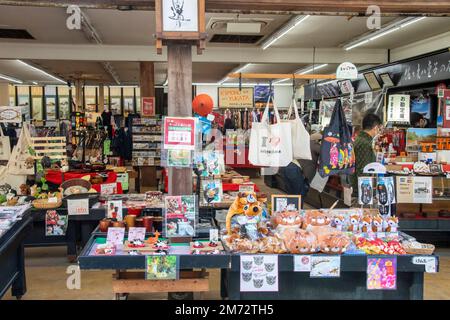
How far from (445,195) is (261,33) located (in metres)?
5.38

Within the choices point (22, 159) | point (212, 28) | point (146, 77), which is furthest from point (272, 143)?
point (146, 77)

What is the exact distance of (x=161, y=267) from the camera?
327 cm

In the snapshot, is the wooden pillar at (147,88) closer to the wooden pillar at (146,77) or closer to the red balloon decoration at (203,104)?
the wooden pillar at (146,77)

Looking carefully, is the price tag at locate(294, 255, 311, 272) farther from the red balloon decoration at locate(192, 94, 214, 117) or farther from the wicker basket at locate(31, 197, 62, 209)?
the wicker basket at locate(31, 197, 62, 209)

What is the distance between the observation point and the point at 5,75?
19.5 metres

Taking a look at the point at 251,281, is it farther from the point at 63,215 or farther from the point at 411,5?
the point at 63,215

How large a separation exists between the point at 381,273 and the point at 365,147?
2.55 metres

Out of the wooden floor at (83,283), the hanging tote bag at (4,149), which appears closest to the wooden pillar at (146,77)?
the hanging tote bag at (4,149)

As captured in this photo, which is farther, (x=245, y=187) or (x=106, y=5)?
(x=245, y=187)

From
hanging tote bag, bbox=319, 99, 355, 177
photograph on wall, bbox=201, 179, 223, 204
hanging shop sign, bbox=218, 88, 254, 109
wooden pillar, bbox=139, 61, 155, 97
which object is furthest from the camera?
wooden pillar, bbox=139, 61, 155, 97

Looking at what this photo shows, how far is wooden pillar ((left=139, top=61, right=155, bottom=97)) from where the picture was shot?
12867 millimetres

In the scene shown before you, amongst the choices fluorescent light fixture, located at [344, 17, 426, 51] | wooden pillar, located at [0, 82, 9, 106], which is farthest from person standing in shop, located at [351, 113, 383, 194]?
wooden pillar, located at [0, 82, 9, 106]

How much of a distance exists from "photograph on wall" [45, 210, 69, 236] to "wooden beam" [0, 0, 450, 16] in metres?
2.76

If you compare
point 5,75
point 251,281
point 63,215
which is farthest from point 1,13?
point 5,75
